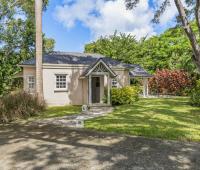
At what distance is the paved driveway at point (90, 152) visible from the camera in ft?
20.9

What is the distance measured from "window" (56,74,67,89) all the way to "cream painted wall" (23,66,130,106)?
294 millimetres

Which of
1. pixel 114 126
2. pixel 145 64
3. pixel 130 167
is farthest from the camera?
pixel 145 64

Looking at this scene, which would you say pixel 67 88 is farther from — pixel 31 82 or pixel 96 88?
pixel 31 82

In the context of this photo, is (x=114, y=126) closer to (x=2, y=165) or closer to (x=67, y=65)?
(x=2, y=165)

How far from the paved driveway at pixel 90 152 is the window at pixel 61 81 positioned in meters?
11.0

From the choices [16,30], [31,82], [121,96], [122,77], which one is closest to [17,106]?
[31,82]

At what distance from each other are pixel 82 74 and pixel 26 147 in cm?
1339

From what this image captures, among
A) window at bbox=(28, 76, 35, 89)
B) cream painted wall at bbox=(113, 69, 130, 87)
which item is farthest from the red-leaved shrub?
window at bbox=(28, 76, 35, 89)

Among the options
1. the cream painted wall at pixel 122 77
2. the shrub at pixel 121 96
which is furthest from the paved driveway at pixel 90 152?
the cream painted wall at pixel 122 77

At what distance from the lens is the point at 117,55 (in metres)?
35.4

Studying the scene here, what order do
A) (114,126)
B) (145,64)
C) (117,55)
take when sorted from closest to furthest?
1. (114,126)
2. (117,55)
3. (145,64)

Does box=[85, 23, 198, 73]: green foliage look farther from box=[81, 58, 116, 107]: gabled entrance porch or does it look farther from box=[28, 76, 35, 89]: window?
box=[28, 76, 35, 89]: window

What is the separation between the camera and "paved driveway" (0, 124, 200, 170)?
6383 mm

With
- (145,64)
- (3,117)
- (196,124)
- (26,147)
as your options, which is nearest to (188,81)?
(145,64)
